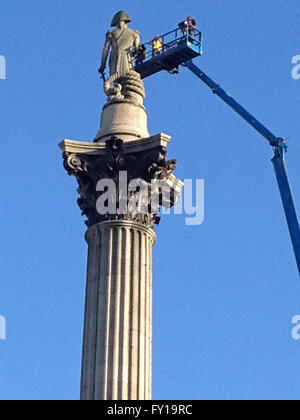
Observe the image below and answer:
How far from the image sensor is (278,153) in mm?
60938

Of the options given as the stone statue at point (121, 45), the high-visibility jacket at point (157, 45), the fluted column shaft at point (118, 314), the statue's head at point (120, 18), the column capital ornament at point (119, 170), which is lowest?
the fluted column shaft at point (118, 314)

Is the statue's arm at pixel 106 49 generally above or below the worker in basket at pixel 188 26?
below

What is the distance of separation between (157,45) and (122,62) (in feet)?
29.6

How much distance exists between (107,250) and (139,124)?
6.16 metres

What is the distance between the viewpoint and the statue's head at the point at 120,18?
50750mm

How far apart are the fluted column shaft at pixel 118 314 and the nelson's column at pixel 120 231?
0.12 ft

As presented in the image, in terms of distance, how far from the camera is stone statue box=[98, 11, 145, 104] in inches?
1907

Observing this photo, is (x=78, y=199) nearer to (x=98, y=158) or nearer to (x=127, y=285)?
(x=98, y=158)

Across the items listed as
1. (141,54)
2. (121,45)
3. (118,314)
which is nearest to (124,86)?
(121,45)

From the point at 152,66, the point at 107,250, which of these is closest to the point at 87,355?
the point at 107,250

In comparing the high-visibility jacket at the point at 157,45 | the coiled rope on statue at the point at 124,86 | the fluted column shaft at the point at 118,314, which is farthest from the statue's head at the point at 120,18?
the fluted column shaft at the point at 118,314

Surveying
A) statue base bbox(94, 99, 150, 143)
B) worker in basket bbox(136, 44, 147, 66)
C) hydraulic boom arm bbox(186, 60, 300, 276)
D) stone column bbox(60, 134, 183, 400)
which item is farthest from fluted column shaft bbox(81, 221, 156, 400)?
hydraulic boom arm bbox(186, 60, 300, 276)

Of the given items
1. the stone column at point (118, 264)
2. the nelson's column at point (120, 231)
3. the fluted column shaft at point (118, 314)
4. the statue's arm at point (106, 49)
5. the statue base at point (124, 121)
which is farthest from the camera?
the statue's arm at point (106, 49)

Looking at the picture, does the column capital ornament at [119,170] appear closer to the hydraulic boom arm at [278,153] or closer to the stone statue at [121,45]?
the stone statue at [121,45]
